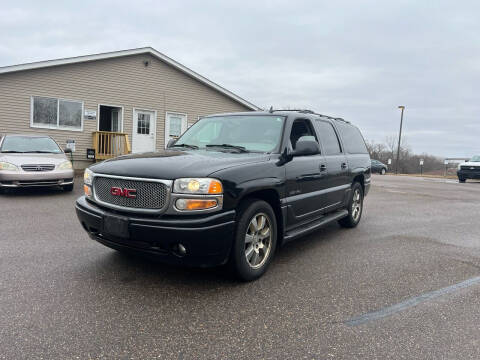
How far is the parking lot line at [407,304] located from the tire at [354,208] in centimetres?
239

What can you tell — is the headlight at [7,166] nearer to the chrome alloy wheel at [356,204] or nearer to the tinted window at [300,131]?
the tinted window at [300,131]

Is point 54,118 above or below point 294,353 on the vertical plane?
above

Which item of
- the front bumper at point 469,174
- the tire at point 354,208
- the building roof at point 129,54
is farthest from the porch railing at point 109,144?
the front bumper at point 469,174

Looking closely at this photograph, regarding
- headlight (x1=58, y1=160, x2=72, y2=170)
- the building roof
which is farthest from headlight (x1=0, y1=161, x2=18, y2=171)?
the building roof

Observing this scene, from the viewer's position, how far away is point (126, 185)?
3426mm

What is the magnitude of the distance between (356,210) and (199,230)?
13.8 feet

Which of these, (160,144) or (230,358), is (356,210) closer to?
(230,358)

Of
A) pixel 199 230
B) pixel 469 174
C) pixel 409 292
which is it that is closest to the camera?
pixel 199 230

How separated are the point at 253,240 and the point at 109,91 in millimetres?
13447

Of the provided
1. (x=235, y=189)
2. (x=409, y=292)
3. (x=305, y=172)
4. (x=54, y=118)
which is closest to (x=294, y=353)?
(x=235, y=189)

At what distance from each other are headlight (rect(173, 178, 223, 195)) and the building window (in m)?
12.9

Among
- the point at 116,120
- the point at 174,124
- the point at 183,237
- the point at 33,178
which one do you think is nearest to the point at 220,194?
the point at 183,237

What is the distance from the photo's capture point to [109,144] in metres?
15.2

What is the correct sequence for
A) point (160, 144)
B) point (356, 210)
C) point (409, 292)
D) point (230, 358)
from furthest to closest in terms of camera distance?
point (160, 144)
point (356, 210)
point (409, 292)
point (230, 358)
